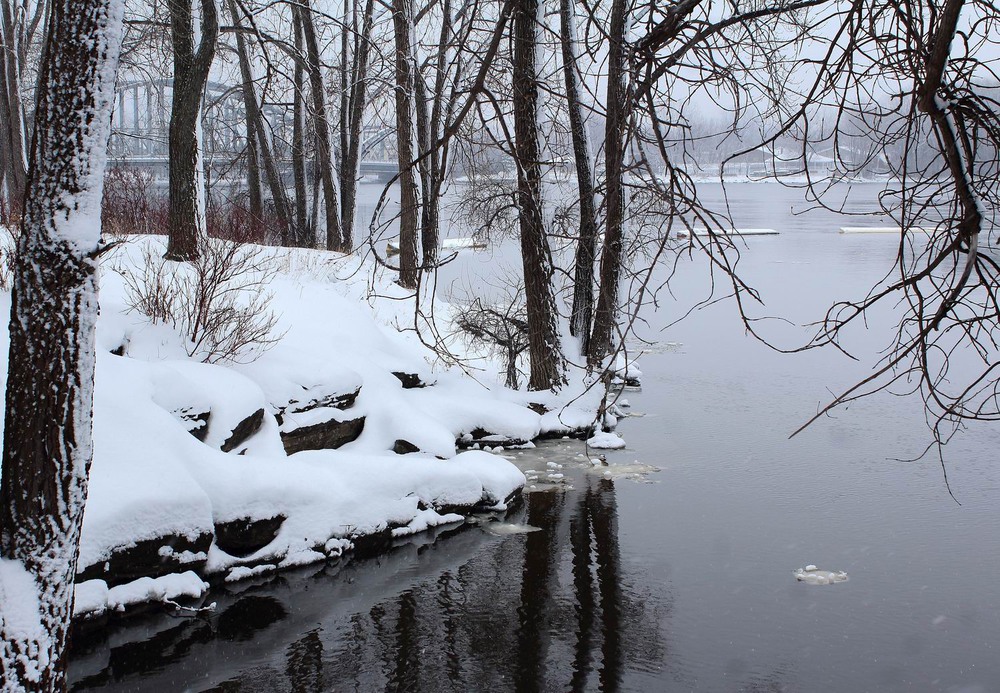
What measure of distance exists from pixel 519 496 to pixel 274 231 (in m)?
12.4

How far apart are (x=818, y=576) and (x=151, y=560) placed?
5.94 meters

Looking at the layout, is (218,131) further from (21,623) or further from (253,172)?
(21,623)

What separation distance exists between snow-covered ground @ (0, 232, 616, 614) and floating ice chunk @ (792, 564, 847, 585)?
3170 millimetres

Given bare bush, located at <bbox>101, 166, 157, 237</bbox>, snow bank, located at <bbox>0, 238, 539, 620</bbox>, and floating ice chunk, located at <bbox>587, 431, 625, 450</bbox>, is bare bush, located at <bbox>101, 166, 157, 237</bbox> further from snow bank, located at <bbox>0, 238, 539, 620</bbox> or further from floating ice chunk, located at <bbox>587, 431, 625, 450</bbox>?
floating ice chunk, located at <bbox>587, 431, 625, 450</bbox>

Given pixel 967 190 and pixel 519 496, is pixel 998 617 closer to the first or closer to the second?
pixel 519 496

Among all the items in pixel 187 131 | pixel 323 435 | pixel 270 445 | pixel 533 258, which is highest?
pixel 187 131

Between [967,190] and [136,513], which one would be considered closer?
[967,190]

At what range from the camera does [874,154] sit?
3.00 meters

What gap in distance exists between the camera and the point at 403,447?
11.4 metres

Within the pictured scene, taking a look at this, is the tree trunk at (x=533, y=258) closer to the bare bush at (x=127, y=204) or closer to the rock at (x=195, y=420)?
the rock at (x=195, y=420)

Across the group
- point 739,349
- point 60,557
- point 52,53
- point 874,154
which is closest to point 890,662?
point 874,154

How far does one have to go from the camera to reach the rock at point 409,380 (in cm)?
1345

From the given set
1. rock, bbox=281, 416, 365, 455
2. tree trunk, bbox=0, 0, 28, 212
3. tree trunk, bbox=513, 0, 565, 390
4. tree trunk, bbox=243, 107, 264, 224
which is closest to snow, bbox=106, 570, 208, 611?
rock, bbox=281, 416, 365, 455

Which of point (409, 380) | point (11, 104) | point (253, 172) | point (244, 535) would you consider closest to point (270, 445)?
point (244, 535)
